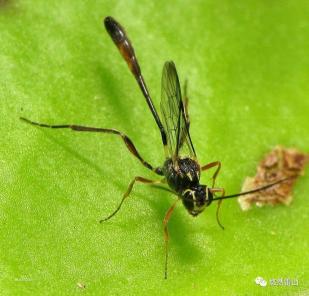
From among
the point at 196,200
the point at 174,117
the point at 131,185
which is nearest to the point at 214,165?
the point at 196,200

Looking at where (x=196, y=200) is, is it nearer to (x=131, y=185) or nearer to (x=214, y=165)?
(x=214, y=165)

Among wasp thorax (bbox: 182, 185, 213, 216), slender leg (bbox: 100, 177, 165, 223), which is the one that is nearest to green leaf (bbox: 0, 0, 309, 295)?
slender leg (bbox: 100, 177, 165, 223)

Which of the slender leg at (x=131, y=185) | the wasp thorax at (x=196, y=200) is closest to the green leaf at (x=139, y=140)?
the slender leg at (x=131, y=185)

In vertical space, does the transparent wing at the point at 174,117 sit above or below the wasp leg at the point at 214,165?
above

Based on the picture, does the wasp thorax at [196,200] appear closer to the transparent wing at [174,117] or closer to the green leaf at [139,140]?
the green leaf at [139,140]

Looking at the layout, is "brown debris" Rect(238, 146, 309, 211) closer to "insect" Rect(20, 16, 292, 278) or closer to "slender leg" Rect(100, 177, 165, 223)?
"insect" Rect(20, 16, 292, 278)
